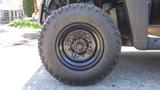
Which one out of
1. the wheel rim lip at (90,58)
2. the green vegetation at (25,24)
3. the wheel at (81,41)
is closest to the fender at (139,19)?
the wheel at (81,41)

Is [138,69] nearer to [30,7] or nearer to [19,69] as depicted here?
[19,69]

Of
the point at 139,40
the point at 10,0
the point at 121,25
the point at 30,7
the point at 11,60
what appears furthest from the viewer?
the point at 10,0

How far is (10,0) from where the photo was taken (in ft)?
60.5

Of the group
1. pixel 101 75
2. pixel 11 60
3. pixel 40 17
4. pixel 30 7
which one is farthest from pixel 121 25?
pixel 30 7

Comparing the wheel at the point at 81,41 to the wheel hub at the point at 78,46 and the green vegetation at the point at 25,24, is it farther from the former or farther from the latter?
the green vegetation at the point at 25,24

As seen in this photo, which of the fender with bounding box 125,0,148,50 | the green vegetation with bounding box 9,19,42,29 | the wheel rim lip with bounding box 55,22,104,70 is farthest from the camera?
the green vegetation with bounding box 9,19,42,29

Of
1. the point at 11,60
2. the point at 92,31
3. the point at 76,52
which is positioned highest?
the point at 92,31

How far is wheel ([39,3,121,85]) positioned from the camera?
361 cm

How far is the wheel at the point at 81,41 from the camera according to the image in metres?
3.61

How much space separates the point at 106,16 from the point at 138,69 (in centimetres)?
108

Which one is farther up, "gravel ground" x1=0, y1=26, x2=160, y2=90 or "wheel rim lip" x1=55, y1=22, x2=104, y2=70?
"wheel rim lip" x1=55, y1=22, x2=104, y2=70

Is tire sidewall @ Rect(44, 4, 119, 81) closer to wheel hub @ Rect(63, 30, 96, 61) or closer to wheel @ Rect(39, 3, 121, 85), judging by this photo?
wheel @ Rect(39, 3, 121, 85)

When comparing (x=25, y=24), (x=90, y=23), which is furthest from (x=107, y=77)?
(x=25, y=24)

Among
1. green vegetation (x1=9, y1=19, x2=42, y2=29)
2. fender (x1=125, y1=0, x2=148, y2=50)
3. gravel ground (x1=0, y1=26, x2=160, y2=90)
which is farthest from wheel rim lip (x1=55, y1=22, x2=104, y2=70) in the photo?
green vegetation (x1=9, y1=19, x2=42, y2=29)
